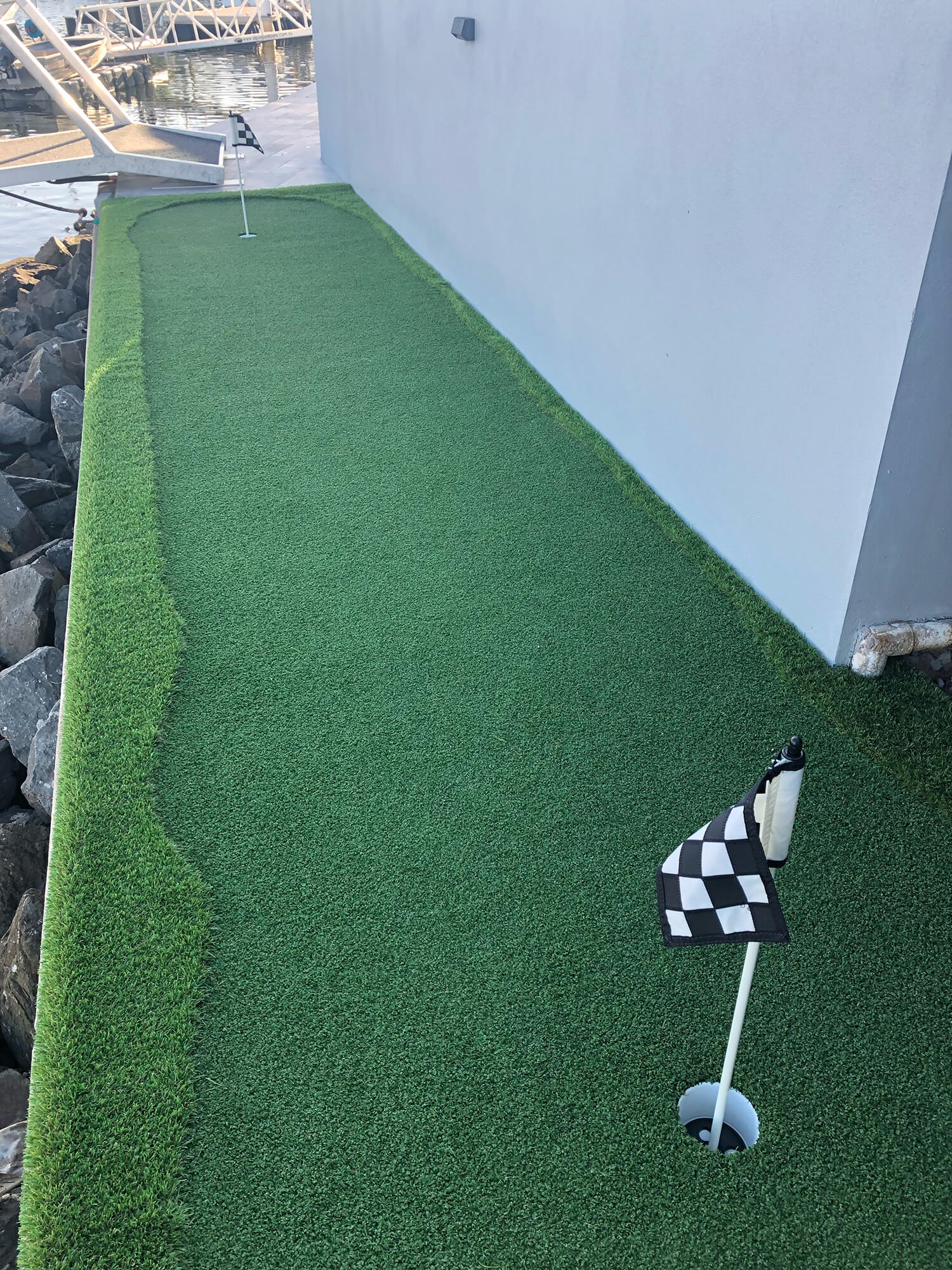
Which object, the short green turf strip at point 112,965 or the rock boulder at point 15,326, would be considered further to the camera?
the rock boulder at point 15,326

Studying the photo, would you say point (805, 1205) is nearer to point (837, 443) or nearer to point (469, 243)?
point (837, 443)

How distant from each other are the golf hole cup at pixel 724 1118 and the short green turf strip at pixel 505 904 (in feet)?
0.10

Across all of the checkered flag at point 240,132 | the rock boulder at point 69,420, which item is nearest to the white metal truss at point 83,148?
the checkered flag at point 240,132

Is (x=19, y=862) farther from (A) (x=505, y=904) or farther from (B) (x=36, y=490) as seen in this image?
(B) (x=36, y=490)


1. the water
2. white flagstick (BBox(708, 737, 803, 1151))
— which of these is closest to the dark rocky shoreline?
white flagstick (BBox(708, 737, 803, 1151))

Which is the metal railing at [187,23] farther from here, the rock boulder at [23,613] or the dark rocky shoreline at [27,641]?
the rock boulder at [23,613]

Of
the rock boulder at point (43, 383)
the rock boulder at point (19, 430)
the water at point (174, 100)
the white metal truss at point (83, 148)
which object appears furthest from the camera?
the water at point (174, 100)

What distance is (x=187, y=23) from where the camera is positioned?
69.3 feet

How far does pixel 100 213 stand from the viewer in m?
9.37

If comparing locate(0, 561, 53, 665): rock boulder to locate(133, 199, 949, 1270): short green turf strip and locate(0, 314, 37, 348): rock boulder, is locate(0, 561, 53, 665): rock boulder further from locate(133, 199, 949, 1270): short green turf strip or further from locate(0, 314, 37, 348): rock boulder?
locate(0, 314, 37, 348): rock boulder

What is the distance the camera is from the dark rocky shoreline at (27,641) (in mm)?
2418

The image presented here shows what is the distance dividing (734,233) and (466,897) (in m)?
2.53

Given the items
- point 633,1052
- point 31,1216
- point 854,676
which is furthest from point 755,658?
point 31,1216

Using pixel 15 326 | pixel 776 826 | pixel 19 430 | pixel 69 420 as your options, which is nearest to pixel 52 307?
pixel 15 326
